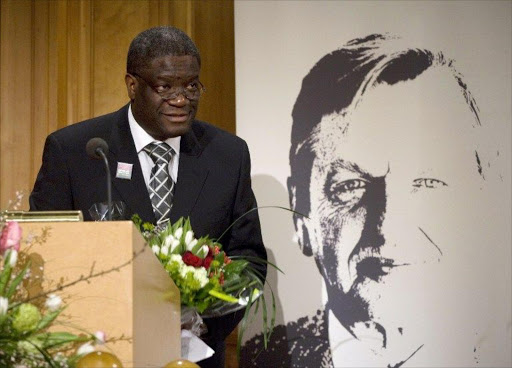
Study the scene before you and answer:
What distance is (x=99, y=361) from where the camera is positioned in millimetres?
1588

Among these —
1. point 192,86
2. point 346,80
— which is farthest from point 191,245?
point 346,80

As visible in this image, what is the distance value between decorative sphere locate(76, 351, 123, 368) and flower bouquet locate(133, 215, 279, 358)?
81cm

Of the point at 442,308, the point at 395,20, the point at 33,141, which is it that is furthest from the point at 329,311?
the point at 33,141

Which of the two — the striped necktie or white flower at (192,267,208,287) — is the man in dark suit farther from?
white flower at (192,267,208,287)

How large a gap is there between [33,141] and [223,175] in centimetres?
187

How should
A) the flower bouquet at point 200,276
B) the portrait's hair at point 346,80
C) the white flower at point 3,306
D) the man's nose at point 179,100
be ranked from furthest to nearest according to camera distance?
1. the portrait's hair at point 346,80
2. the man's nose at point 179,100
3. the flower bouquet at point 200,276
4. the white flower at point 3,306

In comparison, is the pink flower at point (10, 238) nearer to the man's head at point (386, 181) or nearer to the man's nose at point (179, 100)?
the man's nose at point (179, 100)

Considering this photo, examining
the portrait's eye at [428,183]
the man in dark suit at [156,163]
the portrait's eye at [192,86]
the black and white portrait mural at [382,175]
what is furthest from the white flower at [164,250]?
the portrait's eye at [428,183]

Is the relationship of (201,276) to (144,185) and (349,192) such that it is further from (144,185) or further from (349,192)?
(349,192)

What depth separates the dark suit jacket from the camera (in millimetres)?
3125

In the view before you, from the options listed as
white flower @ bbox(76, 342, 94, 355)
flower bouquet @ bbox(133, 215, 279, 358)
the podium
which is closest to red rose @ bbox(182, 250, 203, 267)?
flower bouquet @ bbox(133, 215, 279, 358)

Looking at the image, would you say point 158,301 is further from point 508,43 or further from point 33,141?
point 33,141

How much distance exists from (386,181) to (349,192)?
17 centimetres

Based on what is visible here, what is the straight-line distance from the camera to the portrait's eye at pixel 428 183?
4.05 m
